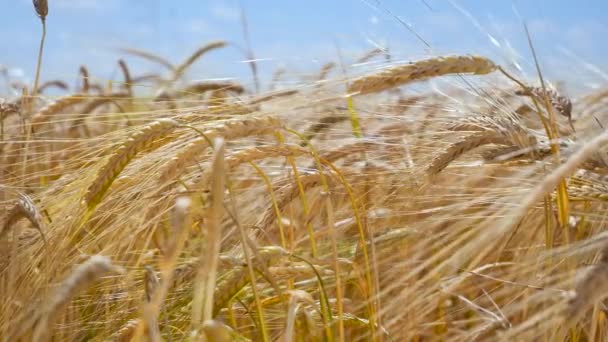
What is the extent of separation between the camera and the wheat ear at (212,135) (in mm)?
1045

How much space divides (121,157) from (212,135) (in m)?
0.12

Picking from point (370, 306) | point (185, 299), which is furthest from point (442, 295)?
point (185, 299)

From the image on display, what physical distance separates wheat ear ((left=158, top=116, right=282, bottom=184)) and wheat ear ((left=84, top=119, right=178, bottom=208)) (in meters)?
0.04

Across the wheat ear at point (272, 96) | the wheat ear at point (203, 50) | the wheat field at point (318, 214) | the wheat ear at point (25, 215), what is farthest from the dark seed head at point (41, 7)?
the wheat ear at point (203, 50)

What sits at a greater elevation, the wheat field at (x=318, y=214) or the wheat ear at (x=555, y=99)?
the wheat ear at (x=555, y=99)

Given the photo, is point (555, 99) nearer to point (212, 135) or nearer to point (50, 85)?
point (212, 135)

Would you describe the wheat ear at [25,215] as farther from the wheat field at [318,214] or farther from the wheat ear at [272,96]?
the wheat ear at [272,96]

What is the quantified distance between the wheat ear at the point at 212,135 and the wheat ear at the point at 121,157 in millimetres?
41

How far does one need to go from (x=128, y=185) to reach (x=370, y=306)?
1.45 ft

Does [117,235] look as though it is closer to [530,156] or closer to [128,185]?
[128,185]

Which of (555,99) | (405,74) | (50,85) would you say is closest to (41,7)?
(405,74)

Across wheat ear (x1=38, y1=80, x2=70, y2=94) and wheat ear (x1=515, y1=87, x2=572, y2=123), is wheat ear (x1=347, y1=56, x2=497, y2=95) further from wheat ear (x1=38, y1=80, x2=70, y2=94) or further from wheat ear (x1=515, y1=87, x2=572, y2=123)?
wheat ear (x1=38, y1=80, x2=70, y2=94)

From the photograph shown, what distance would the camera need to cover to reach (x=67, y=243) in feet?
3.49

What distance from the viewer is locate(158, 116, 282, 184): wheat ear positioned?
3.43 ft
